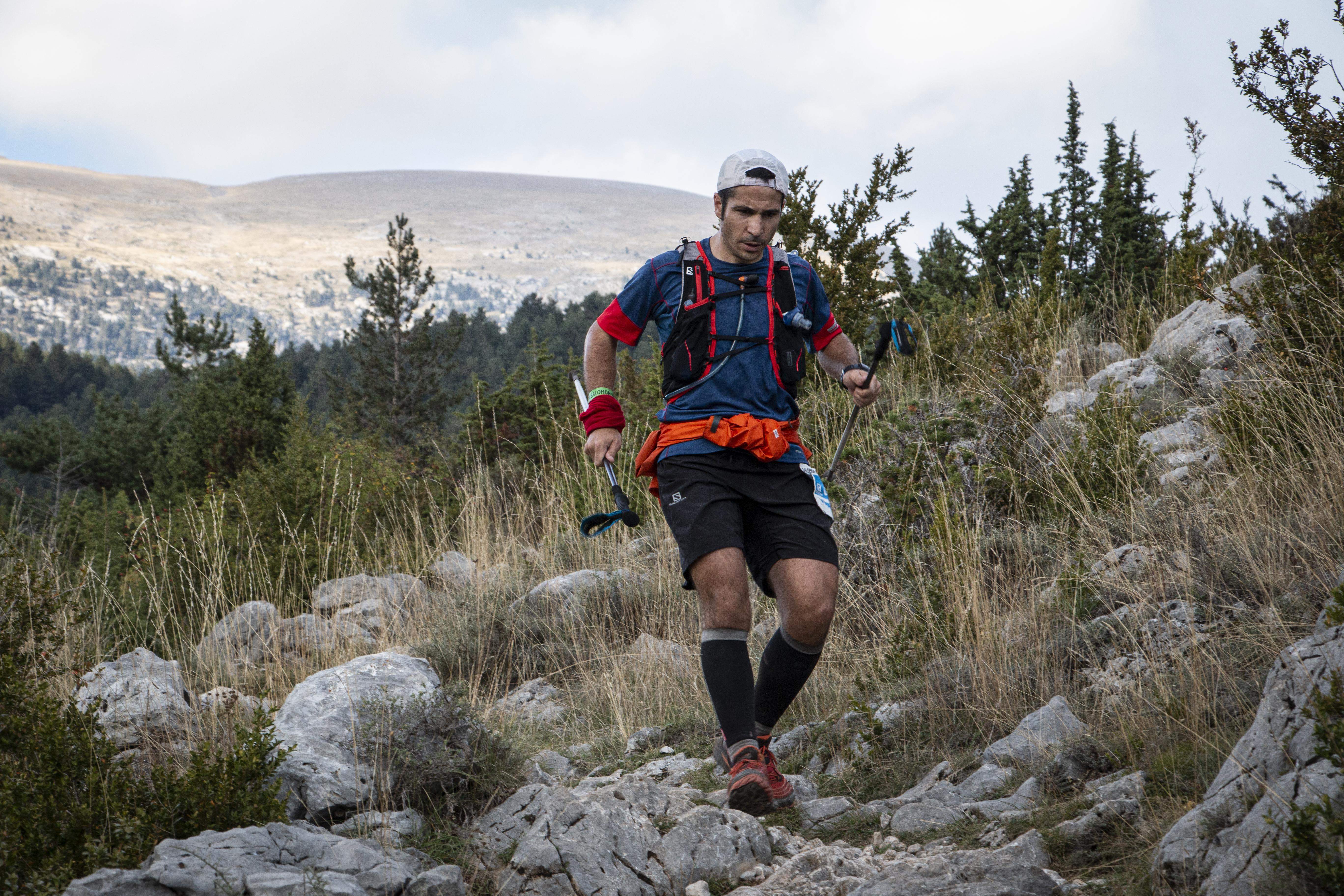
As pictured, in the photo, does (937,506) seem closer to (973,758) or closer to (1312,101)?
(973,758)

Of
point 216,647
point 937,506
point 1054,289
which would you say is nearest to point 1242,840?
point 937,506

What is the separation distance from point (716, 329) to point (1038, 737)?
5.67 feet

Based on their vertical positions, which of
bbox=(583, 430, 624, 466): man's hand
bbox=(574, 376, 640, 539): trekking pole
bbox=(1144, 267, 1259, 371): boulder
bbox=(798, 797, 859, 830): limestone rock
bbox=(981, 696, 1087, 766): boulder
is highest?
bbox=(1144, 267, 1259, 371): boulder

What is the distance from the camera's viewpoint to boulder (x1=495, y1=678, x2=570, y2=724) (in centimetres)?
475

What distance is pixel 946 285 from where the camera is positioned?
1218cm

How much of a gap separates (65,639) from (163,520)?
7.45m

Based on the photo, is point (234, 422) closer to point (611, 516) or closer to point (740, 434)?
point (611, 516)

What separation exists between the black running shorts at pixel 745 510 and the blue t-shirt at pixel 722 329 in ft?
0.19

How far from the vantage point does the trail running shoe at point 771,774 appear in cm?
306

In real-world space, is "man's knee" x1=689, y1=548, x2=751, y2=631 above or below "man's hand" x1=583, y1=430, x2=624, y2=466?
below

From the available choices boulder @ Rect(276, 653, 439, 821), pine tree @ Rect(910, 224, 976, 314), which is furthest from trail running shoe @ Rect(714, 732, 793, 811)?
pine tree @ Rect(910, 224, 976, 314)

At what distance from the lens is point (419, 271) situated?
114 ft

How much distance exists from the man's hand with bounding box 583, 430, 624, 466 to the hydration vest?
25 cm

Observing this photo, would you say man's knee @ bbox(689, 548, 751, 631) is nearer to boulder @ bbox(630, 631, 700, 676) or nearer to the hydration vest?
the hydration vest
